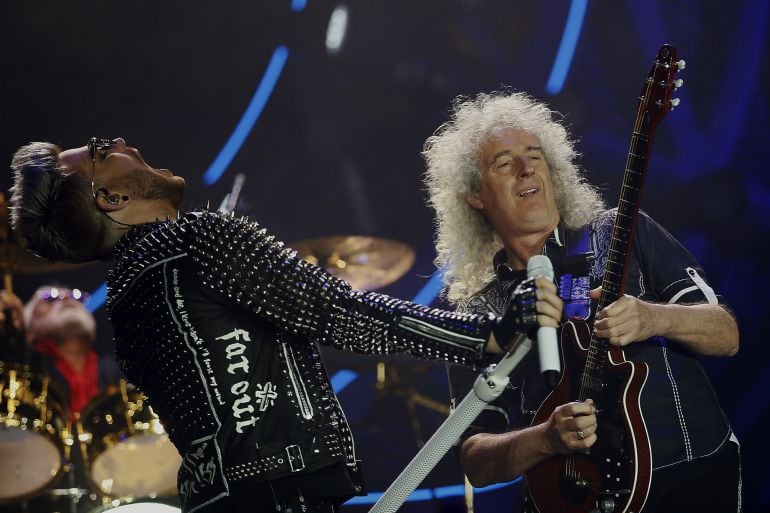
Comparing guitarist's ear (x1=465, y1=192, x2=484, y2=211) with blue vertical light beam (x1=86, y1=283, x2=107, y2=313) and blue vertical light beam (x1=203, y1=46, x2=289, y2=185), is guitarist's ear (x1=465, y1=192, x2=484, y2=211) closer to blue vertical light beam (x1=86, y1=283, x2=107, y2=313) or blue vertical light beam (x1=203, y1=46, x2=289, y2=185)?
blue vertical light beam (x1=203, y1=46, x2=289, y2=185)

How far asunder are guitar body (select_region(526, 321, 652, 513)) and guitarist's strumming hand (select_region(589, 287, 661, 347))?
0.12m

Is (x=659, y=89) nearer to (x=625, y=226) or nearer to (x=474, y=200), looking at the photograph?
(x=625, y=226)

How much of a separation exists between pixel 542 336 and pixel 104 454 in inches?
164

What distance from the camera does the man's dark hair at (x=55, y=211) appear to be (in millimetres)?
2342

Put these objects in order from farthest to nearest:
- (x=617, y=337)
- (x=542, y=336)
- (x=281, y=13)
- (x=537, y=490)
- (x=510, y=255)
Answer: (x=281, y=13)
(x=510, y=255)
(x=537, y=490)
(x=617, y=337)
(x=542, y=336)

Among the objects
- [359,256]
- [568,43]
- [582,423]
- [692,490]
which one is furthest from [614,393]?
[568,43]

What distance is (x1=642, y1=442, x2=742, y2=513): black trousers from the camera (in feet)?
8.38

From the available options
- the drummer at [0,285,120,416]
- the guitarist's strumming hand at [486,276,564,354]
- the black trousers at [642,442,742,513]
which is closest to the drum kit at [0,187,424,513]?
the drummer at [0,285,120,416]

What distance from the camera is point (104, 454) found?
514 centimetres

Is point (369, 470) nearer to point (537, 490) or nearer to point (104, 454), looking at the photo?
point (104, 454)

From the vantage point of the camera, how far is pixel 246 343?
2074mm

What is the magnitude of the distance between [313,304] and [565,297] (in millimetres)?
1205

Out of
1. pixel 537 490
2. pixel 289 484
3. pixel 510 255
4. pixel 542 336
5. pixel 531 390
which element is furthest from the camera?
pixel 510 255

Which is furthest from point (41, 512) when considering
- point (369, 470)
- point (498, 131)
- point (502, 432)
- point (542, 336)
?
point (542, 336)
